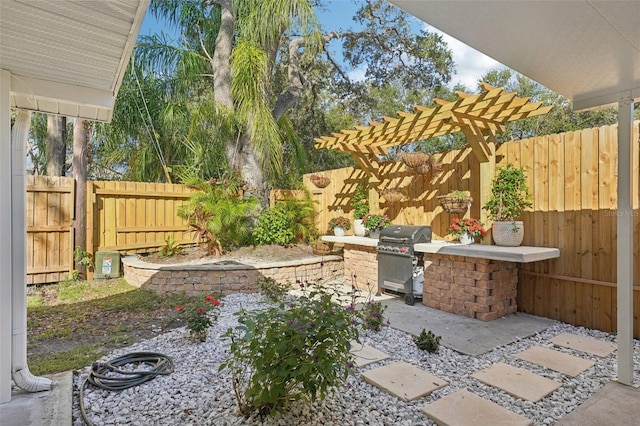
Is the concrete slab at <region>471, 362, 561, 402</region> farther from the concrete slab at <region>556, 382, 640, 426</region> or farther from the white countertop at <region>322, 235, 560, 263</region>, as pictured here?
the white countertop at <region>322, 235, 560, 263</region>

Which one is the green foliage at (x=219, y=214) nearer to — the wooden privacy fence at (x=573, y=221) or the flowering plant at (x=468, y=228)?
the flowering plant at (x=468, y=228)

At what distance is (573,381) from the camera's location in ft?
8.66

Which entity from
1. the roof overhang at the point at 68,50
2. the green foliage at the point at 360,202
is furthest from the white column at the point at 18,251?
the green foliage at the point at 360,202

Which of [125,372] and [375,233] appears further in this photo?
[375,233]

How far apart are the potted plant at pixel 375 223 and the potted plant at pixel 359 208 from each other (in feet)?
1.18

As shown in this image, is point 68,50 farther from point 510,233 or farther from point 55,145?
point 55,145

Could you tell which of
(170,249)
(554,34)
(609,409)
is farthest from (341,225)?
(554,34)

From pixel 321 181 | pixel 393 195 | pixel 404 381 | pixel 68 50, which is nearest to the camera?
pixel 68 50

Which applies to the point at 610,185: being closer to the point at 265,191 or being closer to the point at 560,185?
the point at 560,185

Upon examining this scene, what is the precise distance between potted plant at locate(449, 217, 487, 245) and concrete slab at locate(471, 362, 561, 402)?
2024 mm

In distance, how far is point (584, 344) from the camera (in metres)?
3.38

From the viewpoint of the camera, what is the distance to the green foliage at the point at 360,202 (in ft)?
21.8

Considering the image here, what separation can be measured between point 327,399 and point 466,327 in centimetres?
224

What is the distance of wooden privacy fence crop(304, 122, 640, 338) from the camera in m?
3.68
